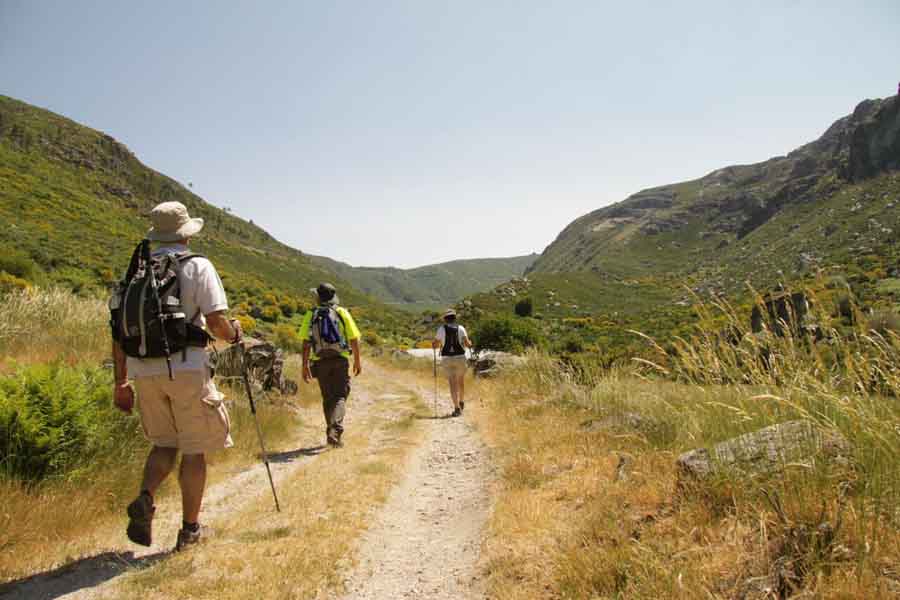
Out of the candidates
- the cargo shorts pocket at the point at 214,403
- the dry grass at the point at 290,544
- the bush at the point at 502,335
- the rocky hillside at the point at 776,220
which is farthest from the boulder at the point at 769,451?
the bush at the point at 502,335

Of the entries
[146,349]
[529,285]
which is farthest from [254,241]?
[146,349]

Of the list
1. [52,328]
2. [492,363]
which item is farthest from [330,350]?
[492,363]

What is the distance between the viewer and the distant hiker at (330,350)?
705 cm

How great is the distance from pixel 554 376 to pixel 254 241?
80.2 m

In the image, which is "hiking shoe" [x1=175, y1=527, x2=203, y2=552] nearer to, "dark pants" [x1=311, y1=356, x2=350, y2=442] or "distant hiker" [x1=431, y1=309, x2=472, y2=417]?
"dark pants" [x1=311, y1=356, x2=350, y2=442]

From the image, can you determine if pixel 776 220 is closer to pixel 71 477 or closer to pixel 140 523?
pixel 71 477

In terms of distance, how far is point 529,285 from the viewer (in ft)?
256

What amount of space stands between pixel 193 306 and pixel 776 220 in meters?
105

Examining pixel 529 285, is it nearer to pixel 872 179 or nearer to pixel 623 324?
pixel 623 324

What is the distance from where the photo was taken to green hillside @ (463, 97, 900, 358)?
119ft

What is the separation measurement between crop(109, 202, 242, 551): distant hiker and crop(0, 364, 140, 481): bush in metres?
1.23

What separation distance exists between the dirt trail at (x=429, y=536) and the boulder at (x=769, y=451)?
162 cm

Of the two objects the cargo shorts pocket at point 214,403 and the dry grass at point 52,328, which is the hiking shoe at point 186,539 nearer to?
the cargo shorts pocket at point 214,403

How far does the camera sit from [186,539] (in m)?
3.46
